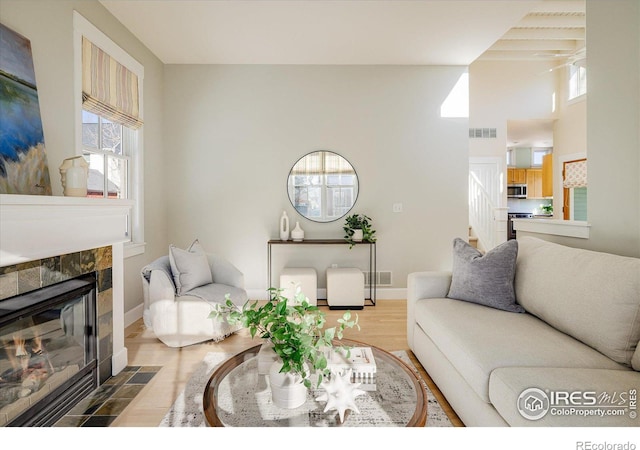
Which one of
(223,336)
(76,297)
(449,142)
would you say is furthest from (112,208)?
(449,142)

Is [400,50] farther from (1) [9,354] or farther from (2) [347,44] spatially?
(1) [9,354]

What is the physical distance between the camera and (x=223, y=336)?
2.78 m

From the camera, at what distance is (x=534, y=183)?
8766 millimetres

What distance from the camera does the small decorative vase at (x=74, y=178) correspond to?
6.33 feet

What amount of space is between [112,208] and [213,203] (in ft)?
6.20

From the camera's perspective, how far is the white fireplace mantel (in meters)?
1.44

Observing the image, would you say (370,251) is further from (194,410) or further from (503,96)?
(503,96)

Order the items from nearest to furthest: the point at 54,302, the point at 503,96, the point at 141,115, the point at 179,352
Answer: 1. the point at 54,302
2. the point at 179,352
3. the point at 141,115
4. the point at 503,96

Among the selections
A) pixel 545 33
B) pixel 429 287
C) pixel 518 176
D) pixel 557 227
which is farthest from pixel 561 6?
pixel 518 176

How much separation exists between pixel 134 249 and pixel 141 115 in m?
1.41

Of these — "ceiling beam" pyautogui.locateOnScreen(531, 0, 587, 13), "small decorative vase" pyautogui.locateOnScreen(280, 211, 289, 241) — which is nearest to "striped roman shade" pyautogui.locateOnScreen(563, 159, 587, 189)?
"ceiling beam" pyautogui.locateOnScreen(531, 0, 587, 13)

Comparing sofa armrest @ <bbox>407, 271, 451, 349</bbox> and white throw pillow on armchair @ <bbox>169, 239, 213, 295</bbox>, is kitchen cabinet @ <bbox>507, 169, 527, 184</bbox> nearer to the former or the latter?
sofa armrest @ <bbox>407, 271, 451, 349</bbox>

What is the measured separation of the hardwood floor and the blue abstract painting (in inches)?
54.0

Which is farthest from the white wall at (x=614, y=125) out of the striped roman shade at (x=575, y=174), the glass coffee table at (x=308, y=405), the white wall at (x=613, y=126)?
the striped roman shade at (x=575, y=174)
